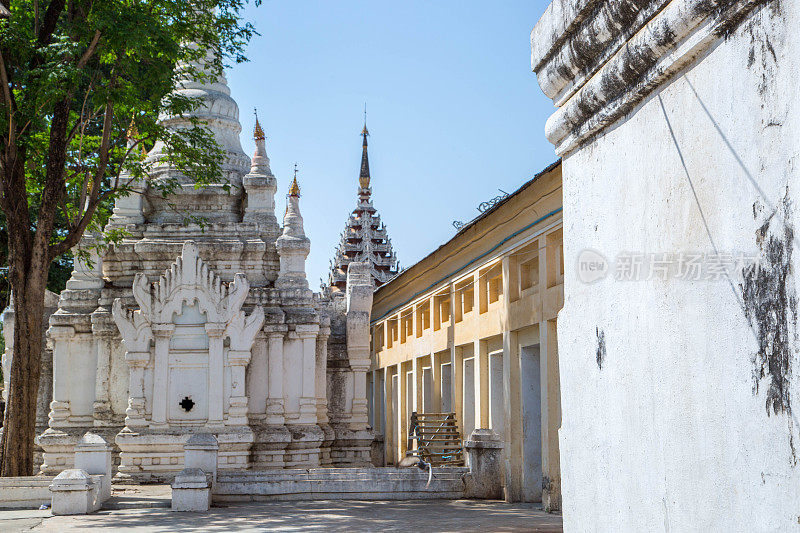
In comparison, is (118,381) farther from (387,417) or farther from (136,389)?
(387,417)

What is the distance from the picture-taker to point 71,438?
1858 centimetres

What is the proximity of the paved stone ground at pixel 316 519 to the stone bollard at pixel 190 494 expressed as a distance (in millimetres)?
230

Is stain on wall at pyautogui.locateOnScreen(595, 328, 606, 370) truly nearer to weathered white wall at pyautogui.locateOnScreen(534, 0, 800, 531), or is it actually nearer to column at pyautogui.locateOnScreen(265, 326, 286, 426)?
weathered white wall at pyautogui.locateOnScreen(534, 0, 800, 531)

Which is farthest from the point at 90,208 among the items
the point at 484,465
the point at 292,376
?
the point at 484,465

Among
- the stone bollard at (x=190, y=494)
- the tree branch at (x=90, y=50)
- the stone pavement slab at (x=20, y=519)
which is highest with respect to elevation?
the tree branch at (x=90, y=50)

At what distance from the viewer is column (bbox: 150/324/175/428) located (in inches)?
704

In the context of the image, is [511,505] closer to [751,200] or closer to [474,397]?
[474,397]

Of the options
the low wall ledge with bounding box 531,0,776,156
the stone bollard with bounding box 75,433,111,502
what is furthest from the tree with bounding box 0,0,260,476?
the low wall ledge with bounding box 531,0,776,156

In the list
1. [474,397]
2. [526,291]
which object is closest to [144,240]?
[474,397]

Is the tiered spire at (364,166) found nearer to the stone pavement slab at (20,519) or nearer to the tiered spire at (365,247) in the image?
the tiered spire at (365,247)

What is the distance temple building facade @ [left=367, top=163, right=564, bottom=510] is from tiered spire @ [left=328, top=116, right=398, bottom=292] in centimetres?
2564

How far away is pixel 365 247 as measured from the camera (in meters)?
50.5

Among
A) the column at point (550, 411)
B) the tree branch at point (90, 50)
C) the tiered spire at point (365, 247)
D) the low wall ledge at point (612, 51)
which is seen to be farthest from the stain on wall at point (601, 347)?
the tiered spire at point (365, 247)

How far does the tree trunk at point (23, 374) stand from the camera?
14.4 meters
